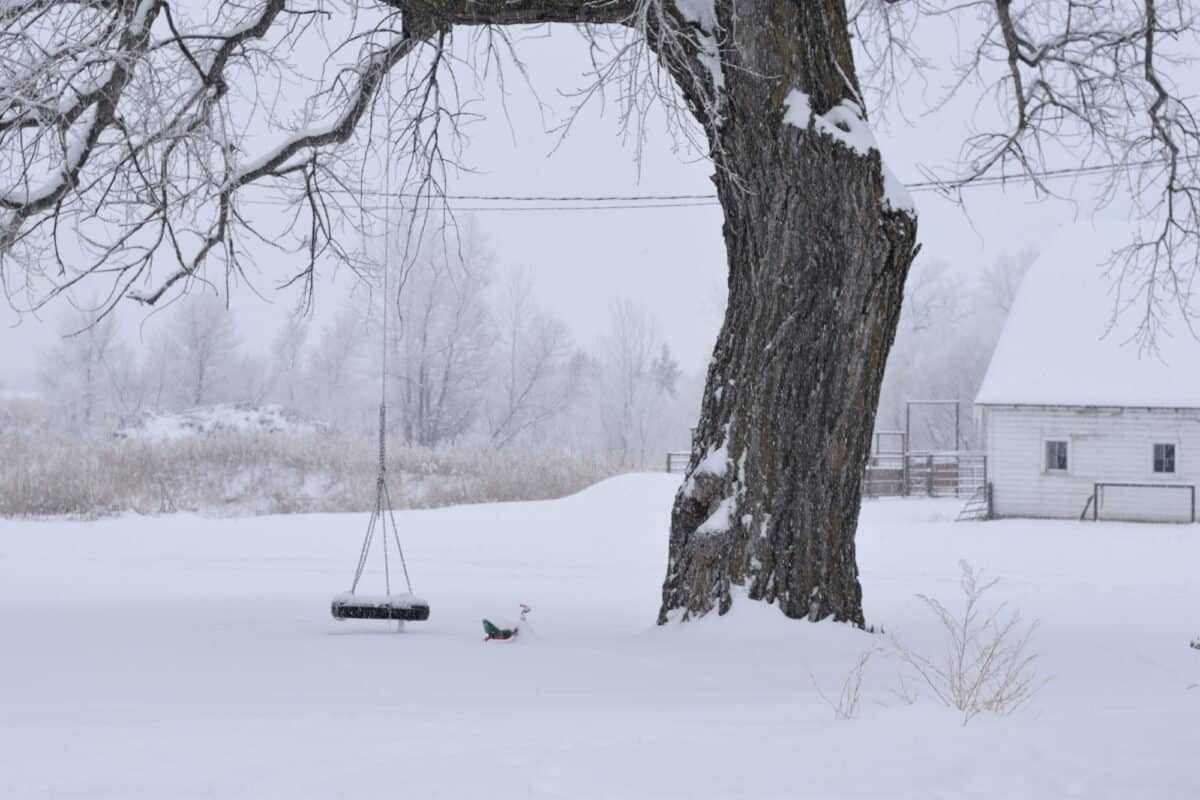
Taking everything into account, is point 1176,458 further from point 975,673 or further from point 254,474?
point 975,673

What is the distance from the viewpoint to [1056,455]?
23219mm

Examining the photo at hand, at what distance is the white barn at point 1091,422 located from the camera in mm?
22266

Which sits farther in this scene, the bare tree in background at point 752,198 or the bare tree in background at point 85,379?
the bare tree in background at point 85,379

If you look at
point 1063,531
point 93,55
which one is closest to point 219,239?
point 93,55

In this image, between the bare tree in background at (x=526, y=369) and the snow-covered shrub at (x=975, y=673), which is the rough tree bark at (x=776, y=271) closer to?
the snow-covered shrub at (x=975, y=673)

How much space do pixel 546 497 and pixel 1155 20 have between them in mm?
17544

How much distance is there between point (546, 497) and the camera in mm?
24750

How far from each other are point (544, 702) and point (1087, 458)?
20.7m

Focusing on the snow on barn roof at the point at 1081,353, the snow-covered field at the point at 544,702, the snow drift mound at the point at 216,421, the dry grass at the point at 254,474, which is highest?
the snow on barn roof at the point at 1081,353

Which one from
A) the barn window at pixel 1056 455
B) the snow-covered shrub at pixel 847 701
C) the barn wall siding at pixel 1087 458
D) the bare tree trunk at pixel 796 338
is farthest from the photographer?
the barn window at pixel 1056 455

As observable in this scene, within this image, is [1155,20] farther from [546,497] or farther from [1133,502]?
[546,497]

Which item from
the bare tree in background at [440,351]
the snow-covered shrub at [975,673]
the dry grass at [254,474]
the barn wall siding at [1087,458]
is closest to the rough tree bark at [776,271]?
the snow-covered shrub at [975,673]

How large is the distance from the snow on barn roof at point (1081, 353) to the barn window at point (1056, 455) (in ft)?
3.29

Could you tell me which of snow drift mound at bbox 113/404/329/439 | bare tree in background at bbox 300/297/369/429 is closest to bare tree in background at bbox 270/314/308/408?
bare tree in background at bbox 300/297/369/429
